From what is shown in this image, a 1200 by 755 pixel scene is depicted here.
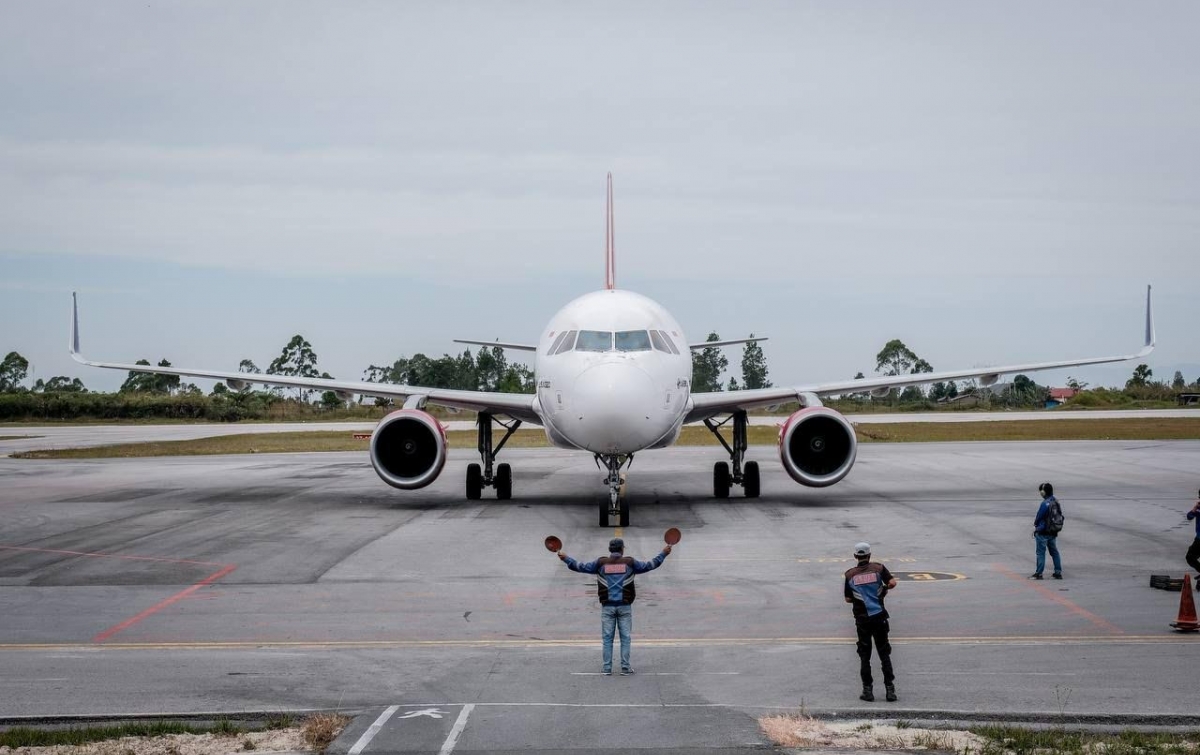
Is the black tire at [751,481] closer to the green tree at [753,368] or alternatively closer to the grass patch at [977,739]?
the grass patch at [977,739]

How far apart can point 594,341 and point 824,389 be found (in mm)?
8043

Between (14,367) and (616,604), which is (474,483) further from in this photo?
(14,367)

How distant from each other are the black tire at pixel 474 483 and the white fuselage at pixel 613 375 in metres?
3.46

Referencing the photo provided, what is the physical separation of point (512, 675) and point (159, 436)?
54712mm

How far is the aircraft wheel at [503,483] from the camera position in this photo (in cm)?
2748

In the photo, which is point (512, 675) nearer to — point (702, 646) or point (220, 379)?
point (702, 646)

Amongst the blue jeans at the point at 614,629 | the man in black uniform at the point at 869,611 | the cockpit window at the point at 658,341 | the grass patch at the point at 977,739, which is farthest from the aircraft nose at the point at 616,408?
the grass patch at the point at 977,739

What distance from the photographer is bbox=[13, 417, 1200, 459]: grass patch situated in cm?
4891

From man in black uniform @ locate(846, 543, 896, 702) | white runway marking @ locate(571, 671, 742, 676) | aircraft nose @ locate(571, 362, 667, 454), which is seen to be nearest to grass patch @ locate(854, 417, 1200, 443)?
aircraft nose @ locate(571, 362, 667, 454)

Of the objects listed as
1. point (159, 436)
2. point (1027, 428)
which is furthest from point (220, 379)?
point (1027, 428)

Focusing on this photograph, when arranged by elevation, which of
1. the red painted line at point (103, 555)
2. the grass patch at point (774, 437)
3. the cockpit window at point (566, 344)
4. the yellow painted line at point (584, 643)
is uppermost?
the cockpit window at point (566, 344)

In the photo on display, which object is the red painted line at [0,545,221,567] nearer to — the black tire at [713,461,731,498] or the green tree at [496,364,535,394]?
the black tire at [713,461,731,498]

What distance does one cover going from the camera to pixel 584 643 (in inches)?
493

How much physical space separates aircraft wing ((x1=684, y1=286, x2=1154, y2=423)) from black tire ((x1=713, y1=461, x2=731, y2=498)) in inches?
47.3
